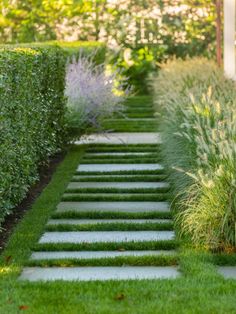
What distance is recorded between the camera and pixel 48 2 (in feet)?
66.0

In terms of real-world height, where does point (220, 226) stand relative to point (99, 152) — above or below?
above

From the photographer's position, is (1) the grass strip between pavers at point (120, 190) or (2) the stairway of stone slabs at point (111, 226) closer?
(2) the stairway of stone slabs at point (111, 226)

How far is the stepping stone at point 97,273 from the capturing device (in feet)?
17.4

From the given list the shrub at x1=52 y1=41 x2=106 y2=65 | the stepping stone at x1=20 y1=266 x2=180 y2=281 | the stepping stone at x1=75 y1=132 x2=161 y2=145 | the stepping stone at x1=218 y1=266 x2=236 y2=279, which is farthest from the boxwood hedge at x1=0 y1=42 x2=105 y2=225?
the shrub at x1=52 y1=41 x2=106 y2=65

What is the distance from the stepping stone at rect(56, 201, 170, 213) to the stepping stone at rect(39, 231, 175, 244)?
73cm

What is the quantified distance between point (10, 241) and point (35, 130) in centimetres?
236

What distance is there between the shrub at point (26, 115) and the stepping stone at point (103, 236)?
0.42 m

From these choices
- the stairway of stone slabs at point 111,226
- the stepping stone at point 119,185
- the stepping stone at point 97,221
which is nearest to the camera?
the stairway of stone slabs at point 111,226

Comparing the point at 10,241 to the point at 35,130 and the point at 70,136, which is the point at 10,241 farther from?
the point at 70,136

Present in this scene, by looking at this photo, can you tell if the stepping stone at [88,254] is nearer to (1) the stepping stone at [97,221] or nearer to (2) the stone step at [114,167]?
(1) the stepping stone at [97,221]

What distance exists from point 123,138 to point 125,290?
→ 24.7 ft

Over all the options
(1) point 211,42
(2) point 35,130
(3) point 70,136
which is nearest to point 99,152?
(3) point 70,136

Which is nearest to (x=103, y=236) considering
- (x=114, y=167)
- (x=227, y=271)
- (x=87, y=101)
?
(x=227, y=271)

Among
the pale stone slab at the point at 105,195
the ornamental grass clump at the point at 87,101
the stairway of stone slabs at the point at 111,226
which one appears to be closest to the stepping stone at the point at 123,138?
the ornamental grass clump at the point at 87,101
